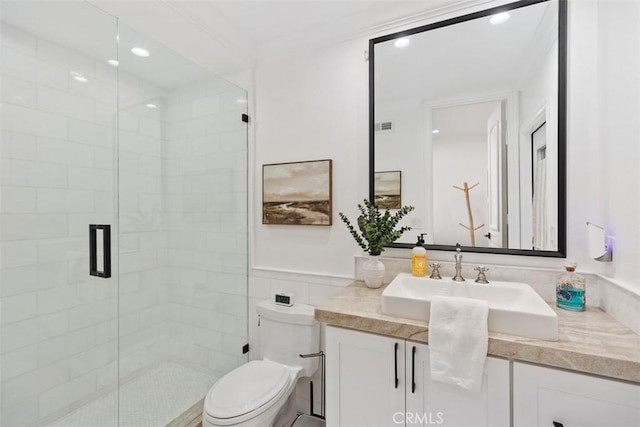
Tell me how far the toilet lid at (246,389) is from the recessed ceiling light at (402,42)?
6.23 ft

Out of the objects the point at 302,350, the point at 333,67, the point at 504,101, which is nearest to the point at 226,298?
the point at 302,350

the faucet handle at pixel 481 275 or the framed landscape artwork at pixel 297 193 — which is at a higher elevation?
the framed landscape artwork at pixel 297 193

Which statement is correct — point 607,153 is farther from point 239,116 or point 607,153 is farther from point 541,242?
point 239,116

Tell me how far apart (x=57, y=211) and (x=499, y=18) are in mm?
2472

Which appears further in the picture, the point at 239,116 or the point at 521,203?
the point at 239,116

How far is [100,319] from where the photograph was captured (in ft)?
5.90

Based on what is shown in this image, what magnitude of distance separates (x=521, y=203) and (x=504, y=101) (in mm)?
505

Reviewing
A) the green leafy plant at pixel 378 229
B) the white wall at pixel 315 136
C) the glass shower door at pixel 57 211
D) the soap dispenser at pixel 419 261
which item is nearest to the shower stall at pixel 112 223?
the glass shower door at pixel 57 211

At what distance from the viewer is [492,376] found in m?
0.99

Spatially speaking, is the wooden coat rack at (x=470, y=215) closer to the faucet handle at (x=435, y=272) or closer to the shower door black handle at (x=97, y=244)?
the faucet handle at (x=435, y=272)

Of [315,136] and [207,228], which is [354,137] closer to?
[315,136]

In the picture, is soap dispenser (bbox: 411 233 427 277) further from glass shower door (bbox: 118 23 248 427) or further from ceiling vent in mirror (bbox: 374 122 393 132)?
glass shower door (bbox: 118 23 248 427)

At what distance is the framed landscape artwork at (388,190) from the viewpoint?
65.4 inches

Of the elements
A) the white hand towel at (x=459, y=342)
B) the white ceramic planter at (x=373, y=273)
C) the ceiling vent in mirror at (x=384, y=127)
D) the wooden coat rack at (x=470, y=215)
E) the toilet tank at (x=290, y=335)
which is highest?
the ceiling vent in mirror at (x=384, y=127)
